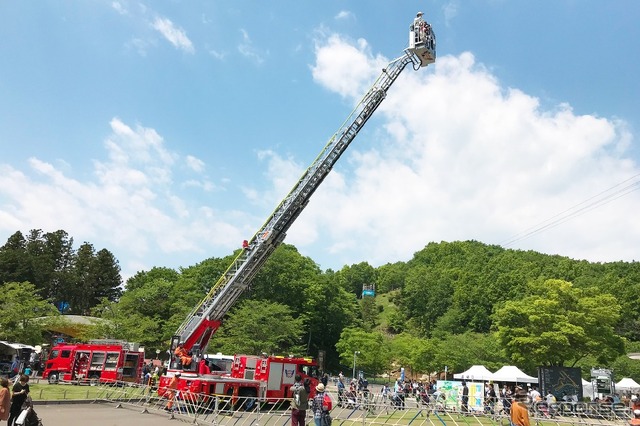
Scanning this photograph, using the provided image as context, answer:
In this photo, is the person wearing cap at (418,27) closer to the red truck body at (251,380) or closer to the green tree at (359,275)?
the red truck body at (251,380)

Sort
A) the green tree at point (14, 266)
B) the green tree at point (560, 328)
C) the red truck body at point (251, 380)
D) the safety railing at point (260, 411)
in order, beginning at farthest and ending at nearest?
the green tree at point (14, 266) → the green tree at point (560, 328) → the red truck body at point (251, 380) → the safety railing at point (260, 411)

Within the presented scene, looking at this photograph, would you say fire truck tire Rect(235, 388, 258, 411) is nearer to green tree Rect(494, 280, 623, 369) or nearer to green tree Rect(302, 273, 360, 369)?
green tree Rect(494, 280, 623, 369)

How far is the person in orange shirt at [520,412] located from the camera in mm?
9203

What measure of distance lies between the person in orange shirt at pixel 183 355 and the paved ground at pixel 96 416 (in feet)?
8.85

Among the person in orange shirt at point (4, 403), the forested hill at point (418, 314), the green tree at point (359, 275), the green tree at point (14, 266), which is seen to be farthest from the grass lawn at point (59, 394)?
the green tree at point (359, 275)

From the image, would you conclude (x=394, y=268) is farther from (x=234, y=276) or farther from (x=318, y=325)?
(x=234, y=276)

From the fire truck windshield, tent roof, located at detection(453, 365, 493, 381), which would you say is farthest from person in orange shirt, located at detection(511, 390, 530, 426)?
tent roof, located at detection(453, 365, 493, 381)

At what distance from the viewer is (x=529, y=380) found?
36156 mm

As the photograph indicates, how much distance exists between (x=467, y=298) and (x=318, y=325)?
50.5 m

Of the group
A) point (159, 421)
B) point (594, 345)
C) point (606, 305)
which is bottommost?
point (159, 421)

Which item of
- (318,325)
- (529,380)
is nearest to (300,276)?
(318,325)

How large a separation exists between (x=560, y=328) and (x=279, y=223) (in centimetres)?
3000

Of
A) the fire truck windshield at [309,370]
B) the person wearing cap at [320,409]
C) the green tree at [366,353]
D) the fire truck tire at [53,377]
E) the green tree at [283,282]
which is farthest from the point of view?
the green tree at [283,282]

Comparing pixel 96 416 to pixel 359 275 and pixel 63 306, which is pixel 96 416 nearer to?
pixel 63 306
